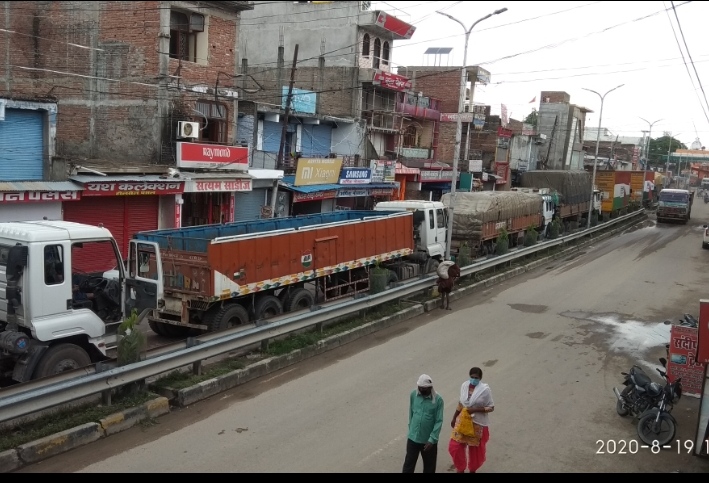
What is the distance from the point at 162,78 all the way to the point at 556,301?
14545mm

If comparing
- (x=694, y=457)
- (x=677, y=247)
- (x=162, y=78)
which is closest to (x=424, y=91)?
(x=677, y=247)

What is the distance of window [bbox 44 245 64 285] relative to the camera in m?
8.70

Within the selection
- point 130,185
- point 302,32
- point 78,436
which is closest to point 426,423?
point 78,436

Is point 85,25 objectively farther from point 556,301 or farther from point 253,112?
point 556,301

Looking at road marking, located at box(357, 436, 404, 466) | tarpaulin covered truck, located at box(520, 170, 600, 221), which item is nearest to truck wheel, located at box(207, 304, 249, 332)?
road marking, located at box(357, 436, 404, 466)

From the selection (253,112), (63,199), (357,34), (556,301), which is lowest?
(556,301)

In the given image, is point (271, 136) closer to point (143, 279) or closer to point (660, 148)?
point (143, 279)

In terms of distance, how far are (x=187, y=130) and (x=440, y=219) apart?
898 centimetres

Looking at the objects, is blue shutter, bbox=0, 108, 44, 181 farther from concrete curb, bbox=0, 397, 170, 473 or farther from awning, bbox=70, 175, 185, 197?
concrete curb, bbox=0, 397, 170, 473

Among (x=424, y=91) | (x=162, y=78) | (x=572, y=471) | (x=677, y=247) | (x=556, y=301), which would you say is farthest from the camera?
(x=424, y=91)

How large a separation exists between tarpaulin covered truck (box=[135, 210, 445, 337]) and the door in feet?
0.82

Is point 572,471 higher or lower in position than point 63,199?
lower

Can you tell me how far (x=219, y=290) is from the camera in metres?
12.0
